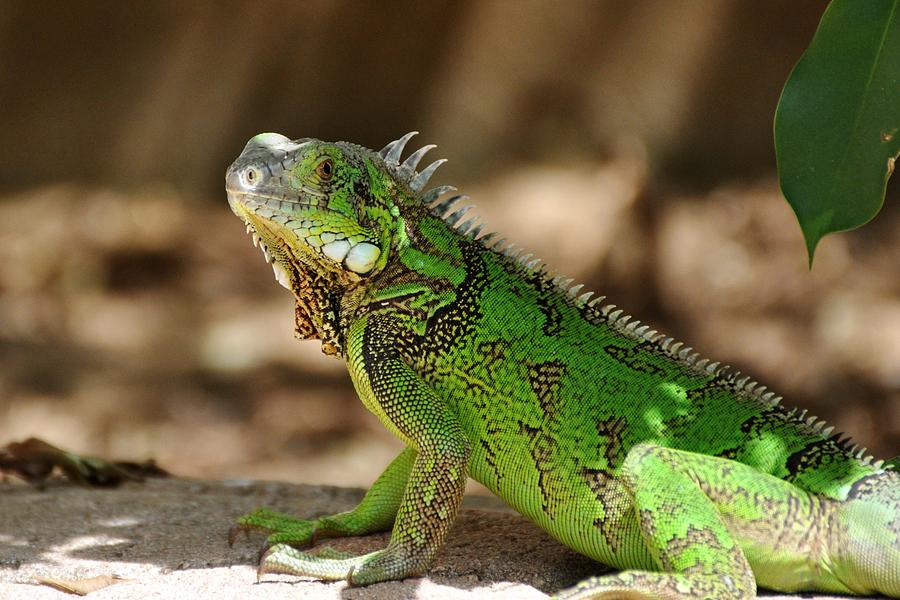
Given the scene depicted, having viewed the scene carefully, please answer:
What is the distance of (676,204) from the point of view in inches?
377

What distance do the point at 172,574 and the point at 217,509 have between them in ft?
4.57

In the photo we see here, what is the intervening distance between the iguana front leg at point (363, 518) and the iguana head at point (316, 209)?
922mm

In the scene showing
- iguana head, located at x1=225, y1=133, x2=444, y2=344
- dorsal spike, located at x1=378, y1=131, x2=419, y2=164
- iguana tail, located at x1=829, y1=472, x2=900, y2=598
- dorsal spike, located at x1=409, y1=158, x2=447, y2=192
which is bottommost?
iguana tail, located at x1=829, y1=472, x2=900, y2=598

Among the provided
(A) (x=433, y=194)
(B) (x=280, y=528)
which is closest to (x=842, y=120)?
(A) (x=433, y=194)

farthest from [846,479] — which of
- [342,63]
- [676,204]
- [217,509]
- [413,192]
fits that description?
[342,63]

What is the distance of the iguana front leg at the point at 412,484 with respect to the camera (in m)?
4.18

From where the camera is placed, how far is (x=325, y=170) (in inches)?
172

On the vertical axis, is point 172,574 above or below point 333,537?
below

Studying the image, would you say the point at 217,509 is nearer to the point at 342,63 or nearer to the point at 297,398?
the point at 297,398

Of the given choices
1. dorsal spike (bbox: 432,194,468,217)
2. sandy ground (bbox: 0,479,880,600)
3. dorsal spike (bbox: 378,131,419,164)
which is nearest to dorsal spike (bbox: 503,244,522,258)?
dorsal spike (bbox: 432,194,468,217)

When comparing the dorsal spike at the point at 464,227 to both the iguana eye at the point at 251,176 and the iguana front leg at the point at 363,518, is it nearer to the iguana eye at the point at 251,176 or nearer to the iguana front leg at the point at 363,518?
the iguana eye at the point at 251,176

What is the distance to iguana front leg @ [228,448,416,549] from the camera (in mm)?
4922

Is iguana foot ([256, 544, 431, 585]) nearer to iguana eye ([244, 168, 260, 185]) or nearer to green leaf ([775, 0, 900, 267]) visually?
iguana eye ([244, 168, 260, 185])

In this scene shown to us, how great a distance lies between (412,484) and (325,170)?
1.43 m
